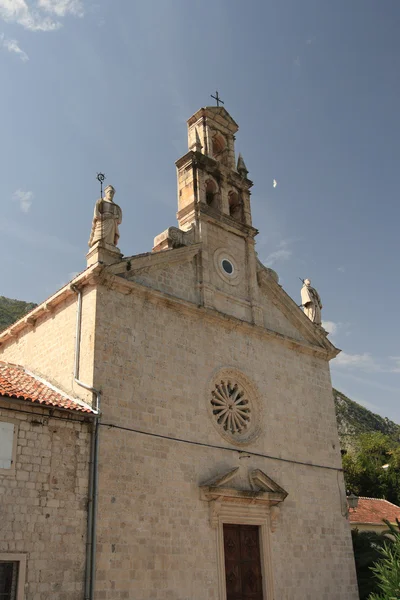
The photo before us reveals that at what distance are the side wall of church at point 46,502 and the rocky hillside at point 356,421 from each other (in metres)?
50.1

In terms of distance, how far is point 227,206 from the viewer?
60.6 ft

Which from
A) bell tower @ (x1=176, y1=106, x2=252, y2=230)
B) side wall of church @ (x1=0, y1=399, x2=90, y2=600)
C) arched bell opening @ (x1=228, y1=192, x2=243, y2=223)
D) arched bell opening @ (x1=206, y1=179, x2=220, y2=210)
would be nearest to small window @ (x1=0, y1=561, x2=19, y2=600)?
side wall of church @ (x1=0, y1=399, x2=90, y2=600)

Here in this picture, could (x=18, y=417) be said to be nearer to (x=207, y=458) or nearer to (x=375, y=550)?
(x=207, y=458)

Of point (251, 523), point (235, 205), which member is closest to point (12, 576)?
point (251, 523)

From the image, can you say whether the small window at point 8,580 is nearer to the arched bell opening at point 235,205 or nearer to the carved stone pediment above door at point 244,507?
the carved stone pediment above door at point 244,507

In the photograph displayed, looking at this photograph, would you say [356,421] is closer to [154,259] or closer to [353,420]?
[353,420]

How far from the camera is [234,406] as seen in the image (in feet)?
51.0

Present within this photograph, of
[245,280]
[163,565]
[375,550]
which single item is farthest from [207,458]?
[375,550]

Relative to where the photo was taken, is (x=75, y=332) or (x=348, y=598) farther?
(x=348, y=598)

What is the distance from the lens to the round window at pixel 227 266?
17359 mm

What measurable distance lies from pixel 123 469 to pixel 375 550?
9.86 m

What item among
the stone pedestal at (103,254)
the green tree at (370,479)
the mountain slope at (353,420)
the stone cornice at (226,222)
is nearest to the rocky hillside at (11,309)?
the mountain slope at (353,420)

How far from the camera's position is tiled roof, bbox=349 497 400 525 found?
24391 millimetres

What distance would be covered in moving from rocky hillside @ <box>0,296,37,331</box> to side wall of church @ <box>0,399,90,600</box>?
3119cm
